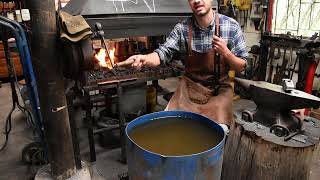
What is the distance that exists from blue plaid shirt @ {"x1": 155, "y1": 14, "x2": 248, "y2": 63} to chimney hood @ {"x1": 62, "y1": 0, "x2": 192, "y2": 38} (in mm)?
1121

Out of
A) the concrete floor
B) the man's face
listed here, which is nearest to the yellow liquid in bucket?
the man's face

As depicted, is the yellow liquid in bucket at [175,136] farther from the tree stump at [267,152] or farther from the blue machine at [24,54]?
the blue machine at [24,54]

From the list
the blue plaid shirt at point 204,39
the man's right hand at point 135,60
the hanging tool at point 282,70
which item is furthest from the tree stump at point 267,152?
the hanging tool at point 282,70

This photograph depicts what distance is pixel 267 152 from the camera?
1.98 metres

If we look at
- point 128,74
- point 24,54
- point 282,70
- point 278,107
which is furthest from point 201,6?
point 282,70

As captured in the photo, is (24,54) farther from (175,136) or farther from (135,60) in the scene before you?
(175,136)

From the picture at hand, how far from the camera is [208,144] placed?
5.30 ft

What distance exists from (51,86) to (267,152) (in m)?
1.70

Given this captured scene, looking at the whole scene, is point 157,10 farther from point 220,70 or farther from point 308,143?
point 308,143

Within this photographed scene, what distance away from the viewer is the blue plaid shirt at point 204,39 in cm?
271

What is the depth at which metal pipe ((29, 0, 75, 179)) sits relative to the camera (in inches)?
77.6

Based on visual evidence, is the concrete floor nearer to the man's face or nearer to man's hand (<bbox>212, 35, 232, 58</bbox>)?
man's hand (<bbox>212, 35, 232, 58</bbox>)

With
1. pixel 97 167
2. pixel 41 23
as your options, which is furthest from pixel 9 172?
pixel 41 23

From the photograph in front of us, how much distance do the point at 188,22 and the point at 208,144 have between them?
5.12ft
